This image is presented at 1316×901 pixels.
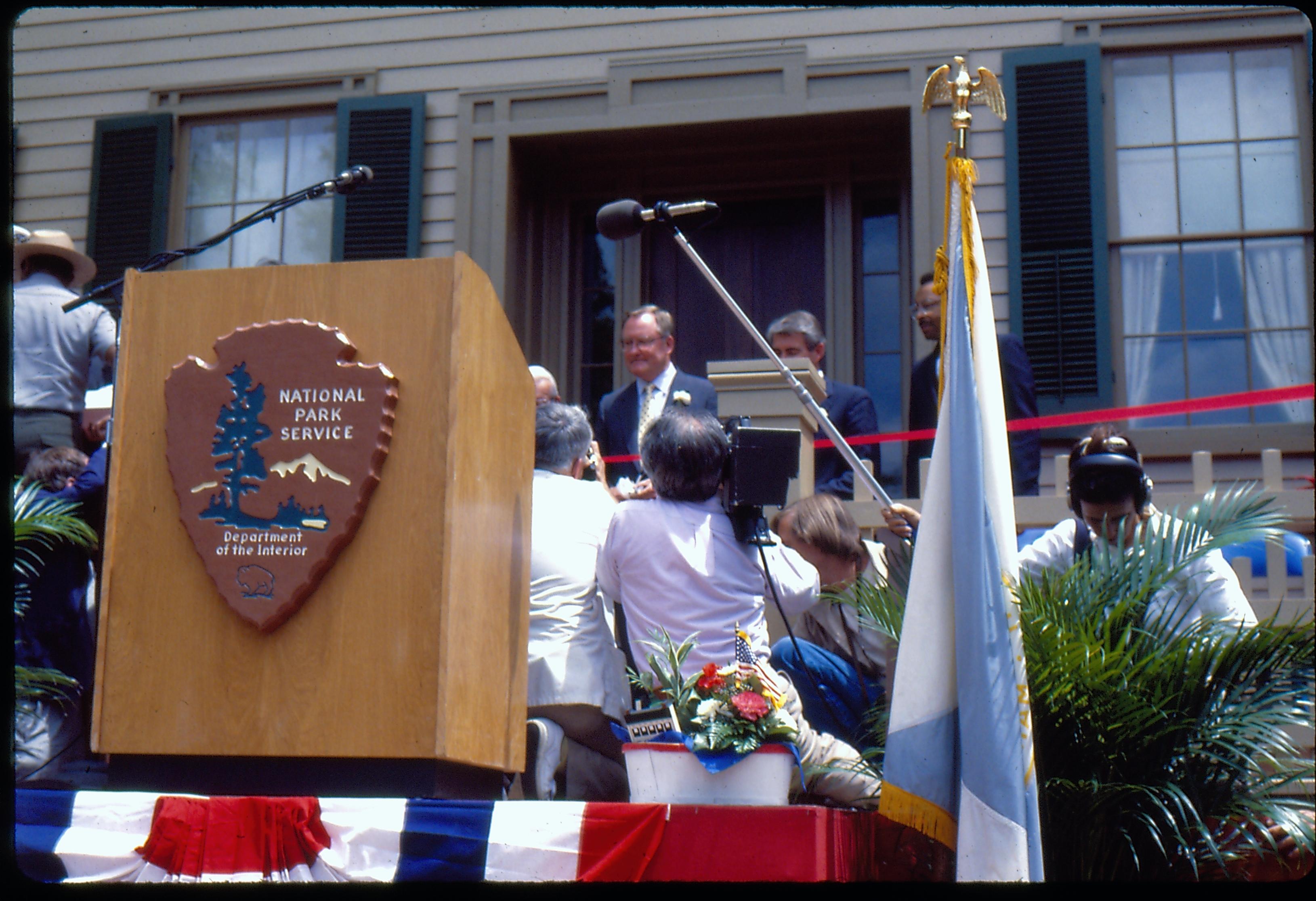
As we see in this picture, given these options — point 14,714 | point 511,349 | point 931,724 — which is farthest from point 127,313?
point 931,724

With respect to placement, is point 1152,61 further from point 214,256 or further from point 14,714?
point 14,714

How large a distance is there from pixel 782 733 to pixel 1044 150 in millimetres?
5622

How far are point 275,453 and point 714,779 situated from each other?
3.70ft

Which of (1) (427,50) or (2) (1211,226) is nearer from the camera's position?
(2) (1211,226)

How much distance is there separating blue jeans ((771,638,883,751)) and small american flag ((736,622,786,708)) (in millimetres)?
419

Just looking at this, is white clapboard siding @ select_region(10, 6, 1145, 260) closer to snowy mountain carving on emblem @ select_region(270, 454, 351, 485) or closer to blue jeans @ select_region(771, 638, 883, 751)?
blue jeans @ select_region(771, 638, 883, 751)

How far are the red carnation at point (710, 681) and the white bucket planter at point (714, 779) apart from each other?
0.13 meters

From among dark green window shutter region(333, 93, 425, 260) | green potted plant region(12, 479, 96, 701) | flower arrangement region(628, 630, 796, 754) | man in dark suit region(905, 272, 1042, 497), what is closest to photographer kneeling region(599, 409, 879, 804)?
flower arrangement region(628, 630, 796, 754)

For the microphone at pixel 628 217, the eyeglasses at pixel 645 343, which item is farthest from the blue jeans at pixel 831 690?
the eyeglasses at pixel 645 343

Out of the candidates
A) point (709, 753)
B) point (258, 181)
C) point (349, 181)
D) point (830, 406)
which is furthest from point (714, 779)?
point (258, 181)

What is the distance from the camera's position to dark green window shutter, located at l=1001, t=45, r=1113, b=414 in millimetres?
7461

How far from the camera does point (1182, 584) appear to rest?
3.30 metres

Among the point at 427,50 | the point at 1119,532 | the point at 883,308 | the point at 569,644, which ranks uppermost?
the point at 427,50

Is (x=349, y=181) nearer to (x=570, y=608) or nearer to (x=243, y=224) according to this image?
(x=243, y=224)
